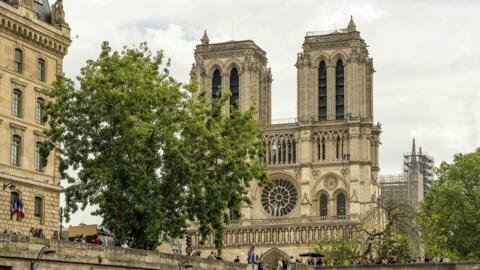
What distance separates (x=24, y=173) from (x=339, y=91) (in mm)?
85298

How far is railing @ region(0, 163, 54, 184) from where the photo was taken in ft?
217

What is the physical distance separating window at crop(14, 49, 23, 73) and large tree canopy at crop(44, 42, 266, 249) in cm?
565

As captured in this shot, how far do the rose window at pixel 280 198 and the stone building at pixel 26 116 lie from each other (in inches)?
3114

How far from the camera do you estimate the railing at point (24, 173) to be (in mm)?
66131

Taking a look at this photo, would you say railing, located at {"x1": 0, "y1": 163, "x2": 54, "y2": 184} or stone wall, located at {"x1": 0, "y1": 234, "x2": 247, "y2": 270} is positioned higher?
railing, located at {"x1": 0, "y1": 163, "x2": 54, "y2": 184}

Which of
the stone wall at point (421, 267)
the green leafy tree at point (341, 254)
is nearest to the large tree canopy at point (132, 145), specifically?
the stone wall at point (421, 267)

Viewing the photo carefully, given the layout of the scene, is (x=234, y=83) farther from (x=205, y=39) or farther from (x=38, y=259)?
(x=38, y=259)

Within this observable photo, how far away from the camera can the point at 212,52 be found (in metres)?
155

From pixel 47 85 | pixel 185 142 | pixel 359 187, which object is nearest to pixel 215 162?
pixel 185 142

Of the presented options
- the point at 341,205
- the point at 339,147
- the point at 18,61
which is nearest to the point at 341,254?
the point at 341,205

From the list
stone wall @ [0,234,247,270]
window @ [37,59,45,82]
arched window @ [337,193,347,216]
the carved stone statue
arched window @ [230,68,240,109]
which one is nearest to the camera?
stone wall @ [0,234,247,270]

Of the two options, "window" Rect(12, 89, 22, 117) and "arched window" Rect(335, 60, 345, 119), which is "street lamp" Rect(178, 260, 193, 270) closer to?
"window" Rect(12, 89, 22, 117)

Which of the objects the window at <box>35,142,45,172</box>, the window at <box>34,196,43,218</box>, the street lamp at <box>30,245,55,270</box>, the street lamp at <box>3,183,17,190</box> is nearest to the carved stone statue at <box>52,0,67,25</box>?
the window at <box>35,142,45,172</box>

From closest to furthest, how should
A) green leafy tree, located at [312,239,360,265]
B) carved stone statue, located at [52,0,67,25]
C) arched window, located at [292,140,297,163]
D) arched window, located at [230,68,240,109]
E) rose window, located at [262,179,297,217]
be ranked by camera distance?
carved stone statue, located at [52,0,67,25] < green leafy tree, located at [312,239,360,265] < rose window, located at [262,179,297,217] < arched window, located at [292,140,297,163] < arched window, located at [230,68,240,109]
